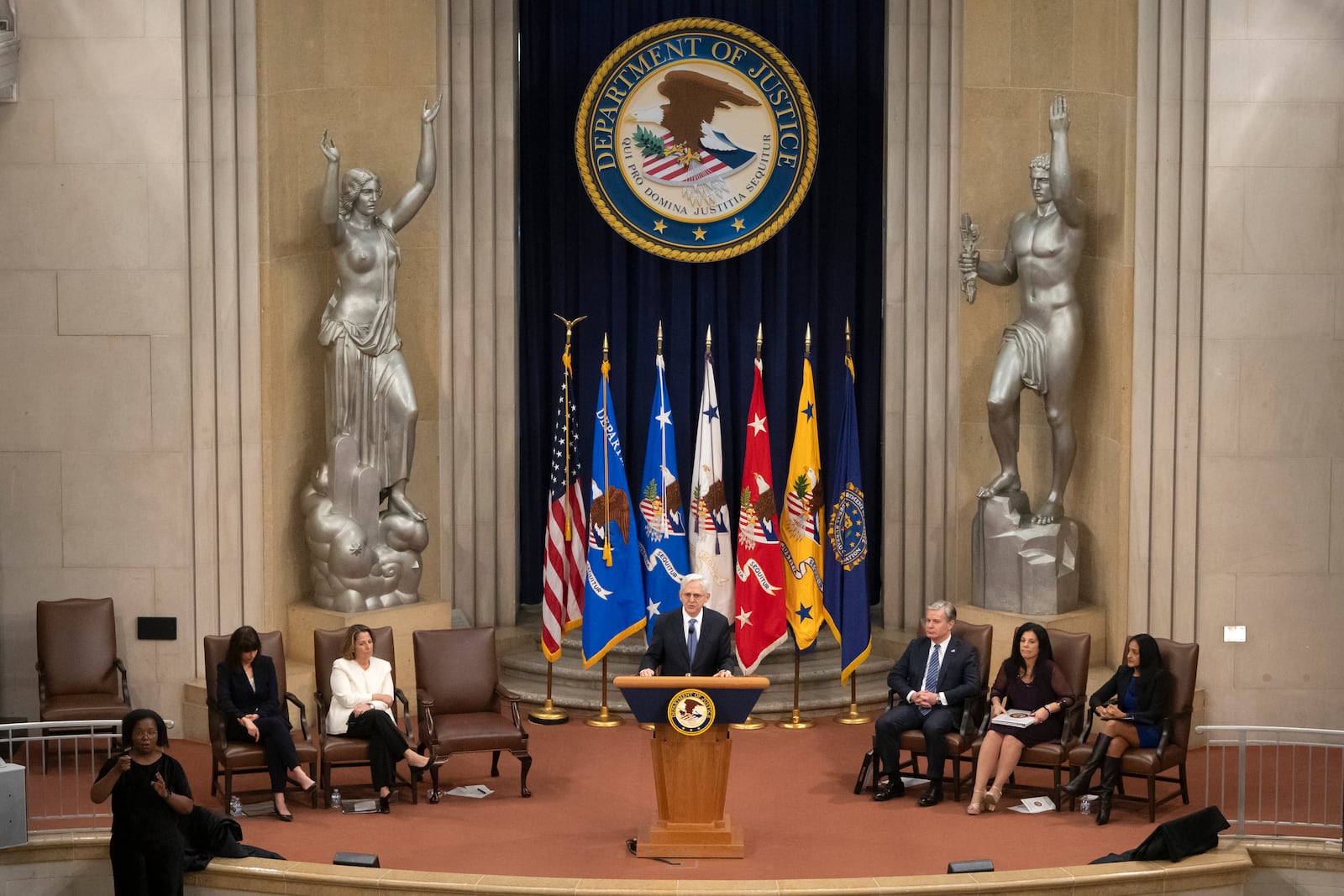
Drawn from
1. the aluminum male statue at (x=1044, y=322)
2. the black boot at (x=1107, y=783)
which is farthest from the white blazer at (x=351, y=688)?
the aluminum male statue at (x=1044, y=322)

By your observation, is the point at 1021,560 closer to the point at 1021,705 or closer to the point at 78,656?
the point at 1021,705

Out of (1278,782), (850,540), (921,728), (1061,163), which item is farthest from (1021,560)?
(1061,163)

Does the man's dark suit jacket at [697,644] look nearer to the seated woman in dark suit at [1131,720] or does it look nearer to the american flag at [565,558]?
the seated woman in dark suit at [1131,720]

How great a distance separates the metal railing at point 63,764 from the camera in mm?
8828

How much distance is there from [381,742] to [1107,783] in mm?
3668

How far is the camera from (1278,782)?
9852 mm

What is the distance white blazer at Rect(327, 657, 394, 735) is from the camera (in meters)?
9.59

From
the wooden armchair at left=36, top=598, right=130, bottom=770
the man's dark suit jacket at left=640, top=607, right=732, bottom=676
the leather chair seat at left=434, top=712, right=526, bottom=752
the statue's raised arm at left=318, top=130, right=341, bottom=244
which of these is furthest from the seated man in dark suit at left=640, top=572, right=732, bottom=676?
the statue's raised arm at left=318, top=130, right=341, bottom=244

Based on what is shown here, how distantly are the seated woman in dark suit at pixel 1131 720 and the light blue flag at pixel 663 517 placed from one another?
2.99 metres

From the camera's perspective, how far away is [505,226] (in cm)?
1234

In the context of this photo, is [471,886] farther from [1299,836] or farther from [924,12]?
[924,12]

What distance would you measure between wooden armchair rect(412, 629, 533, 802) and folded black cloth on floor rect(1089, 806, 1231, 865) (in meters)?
3.20

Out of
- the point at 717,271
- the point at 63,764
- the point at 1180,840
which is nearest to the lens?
the point at 1180,840

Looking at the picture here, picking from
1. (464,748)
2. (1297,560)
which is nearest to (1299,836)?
(1297,560)
